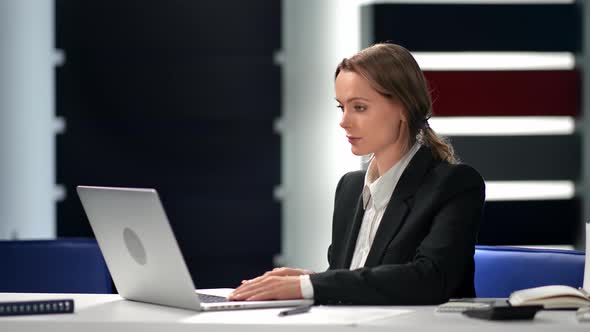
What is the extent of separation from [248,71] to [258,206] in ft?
2.03

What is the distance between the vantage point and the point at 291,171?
446cm

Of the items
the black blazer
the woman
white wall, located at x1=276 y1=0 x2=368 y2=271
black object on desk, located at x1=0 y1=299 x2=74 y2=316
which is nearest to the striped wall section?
white wall, located at x1=276 y1=0 x2=368 y2=271

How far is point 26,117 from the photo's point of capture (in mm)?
4344

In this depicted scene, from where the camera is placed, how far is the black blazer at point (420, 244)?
227cm

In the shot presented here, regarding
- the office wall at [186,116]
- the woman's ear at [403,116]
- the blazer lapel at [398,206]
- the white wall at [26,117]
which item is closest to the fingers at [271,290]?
the blazer lapel at [398,206]

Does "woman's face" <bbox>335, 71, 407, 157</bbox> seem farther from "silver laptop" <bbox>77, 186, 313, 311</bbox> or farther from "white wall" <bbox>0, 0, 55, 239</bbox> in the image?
"white wall" <bbox>0, 0, 55, 239</bbox>

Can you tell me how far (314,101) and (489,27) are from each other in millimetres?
895

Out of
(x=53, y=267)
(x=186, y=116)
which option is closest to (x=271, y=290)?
(x=53, y=267)

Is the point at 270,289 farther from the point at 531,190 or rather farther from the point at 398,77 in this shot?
the point at 531,190

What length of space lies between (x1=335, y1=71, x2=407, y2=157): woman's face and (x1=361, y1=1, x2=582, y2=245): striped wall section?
6.13 ft

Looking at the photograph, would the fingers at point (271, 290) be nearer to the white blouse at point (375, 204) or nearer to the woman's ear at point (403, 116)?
the white blouse at point (375, 204)

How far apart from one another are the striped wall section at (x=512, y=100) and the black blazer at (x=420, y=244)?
1815mm

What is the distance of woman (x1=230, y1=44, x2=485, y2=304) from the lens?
228 centimetres

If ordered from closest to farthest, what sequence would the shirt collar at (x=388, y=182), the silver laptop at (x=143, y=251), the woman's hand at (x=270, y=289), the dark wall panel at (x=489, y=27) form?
the silver laptop at (x=143, y=251) → the woman's hand at (x=270, y=289) → the shirt collar at (x=388, y=182) → the dark wall panel at (x=489, y=27)
